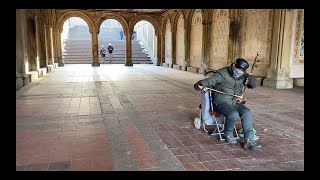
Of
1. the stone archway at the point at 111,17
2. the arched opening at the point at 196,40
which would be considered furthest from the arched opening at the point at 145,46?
the arched opening at the point at 196,40

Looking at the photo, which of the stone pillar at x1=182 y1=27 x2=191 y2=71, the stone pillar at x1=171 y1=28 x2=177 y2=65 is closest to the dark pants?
the stone pillar at x1=182 y1=27 x2=191 y2=71

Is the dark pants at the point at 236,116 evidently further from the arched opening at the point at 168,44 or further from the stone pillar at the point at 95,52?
the stone pillar at the point at 95,52

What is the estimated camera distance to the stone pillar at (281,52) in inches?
372

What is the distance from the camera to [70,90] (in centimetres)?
893

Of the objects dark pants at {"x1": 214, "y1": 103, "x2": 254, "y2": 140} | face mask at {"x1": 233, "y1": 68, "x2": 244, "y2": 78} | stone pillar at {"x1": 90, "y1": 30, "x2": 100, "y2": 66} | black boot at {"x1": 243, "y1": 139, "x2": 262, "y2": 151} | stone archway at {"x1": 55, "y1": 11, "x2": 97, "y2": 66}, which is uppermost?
stone archway at {"x1": 55, "y1": 11, "x2": 97, "y2": 66}

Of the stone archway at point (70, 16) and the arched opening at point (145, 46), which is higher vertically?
the stone archway at point (70, 16)

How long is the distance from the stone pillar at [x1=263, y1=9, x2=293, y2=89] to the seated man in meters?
6.20

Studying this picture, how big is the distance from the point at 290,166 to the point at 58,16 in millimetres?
20446

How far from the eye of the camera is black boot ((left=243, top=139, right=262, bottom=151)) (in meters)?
3.85

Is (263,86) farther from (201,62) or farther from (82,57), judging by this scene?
(82,57)

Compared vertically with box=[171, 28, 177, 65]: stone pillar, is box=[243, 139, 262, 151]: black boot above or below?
below

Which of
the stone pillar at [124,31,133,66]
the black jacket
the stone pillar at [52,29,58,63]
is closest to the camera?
the black jacket

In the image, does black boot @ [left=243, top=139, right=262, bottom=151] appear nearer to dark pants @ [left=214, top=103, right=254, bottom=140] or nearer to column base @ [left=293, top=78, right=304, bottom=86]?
dark pants @ [left=214, top=103, right=254, bottom=140]

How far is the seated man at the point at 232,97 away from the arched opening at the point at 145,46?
20273mm
